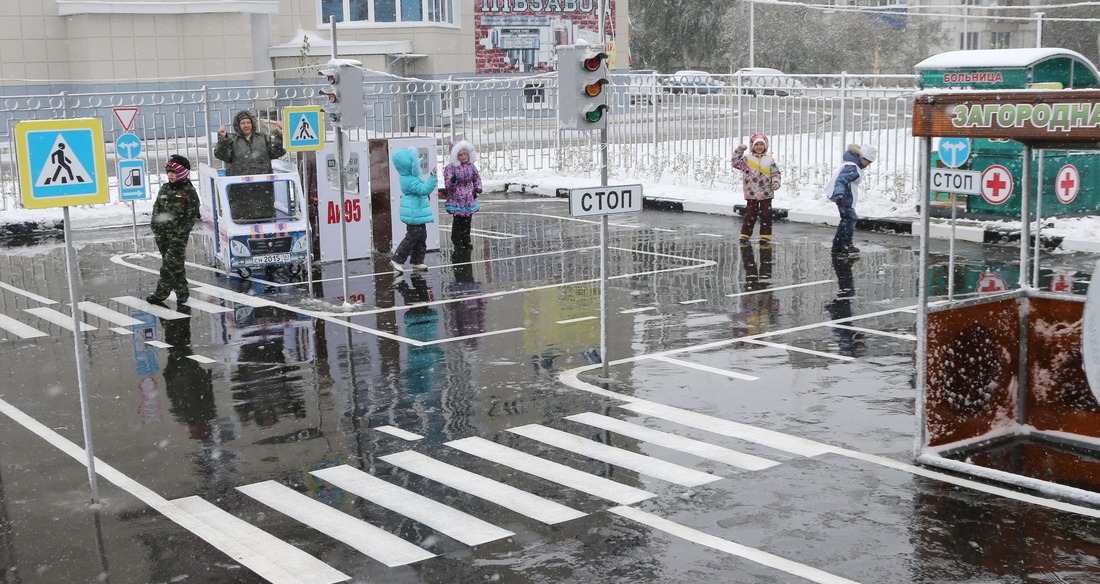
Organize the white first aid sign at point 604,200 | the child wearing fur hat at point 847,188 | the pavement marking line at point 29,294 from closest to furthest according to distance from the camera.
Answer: the white first aid sign at point 604,200
the pavement marking line at point 29,294
the child wearing fur hat at point 847,188

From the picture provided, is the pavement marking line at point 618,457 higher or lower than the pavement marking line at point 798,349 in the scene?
lower

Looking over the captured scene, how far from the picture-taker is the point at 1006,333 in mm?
9727

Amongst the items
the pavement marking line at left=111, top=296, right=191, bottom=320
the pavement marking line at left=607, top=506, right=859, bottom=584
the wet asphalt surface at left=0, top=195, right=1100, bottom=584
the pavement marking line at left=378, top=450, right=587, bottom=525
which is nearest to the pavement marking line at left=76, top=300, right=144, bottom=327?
the wet asphalt surface at left=0, top=195, right=1100, bottom=584

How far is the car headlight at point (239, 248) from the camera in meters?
17.3

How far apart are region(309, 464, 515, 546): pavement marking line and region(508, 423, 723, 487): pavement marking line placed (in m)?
1.48

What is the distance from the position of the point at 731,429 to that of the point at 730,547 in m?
2.63

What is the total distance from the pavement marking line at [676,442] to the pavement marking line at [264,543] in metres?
3.17

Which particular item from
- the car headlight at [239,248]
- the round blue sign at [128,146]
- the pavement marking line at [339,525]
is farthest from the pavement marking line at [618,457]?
the round blue sign at [128,146]

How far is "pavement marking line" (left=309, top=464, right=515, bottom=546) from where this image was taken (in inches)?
304

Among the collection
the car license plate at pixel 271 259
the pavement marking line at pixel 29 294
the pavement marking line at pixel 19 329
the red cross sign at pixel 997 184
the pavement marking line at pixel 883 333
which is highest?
the red cross sign at pixel 997 184

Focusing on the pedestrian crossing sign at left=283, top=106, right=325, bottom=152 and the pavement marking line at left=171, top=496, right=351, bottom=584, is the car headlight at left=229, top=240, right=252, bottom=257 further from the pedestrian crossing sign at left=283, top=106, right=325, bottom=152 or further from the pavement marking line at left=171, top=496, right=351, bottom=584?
the pavement marking line at left=171, top=496, right=351, bottom=584

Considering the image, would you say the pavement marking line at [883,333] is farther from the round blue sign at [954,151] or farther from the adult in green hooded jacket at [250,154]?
the adult in green hooded jacket at [250,154]

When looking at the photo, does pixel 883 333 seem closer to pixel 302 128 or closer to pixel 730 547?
pixel 730 547

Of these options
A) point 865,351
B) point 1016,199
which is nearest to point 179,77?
Result: point 1016,199
